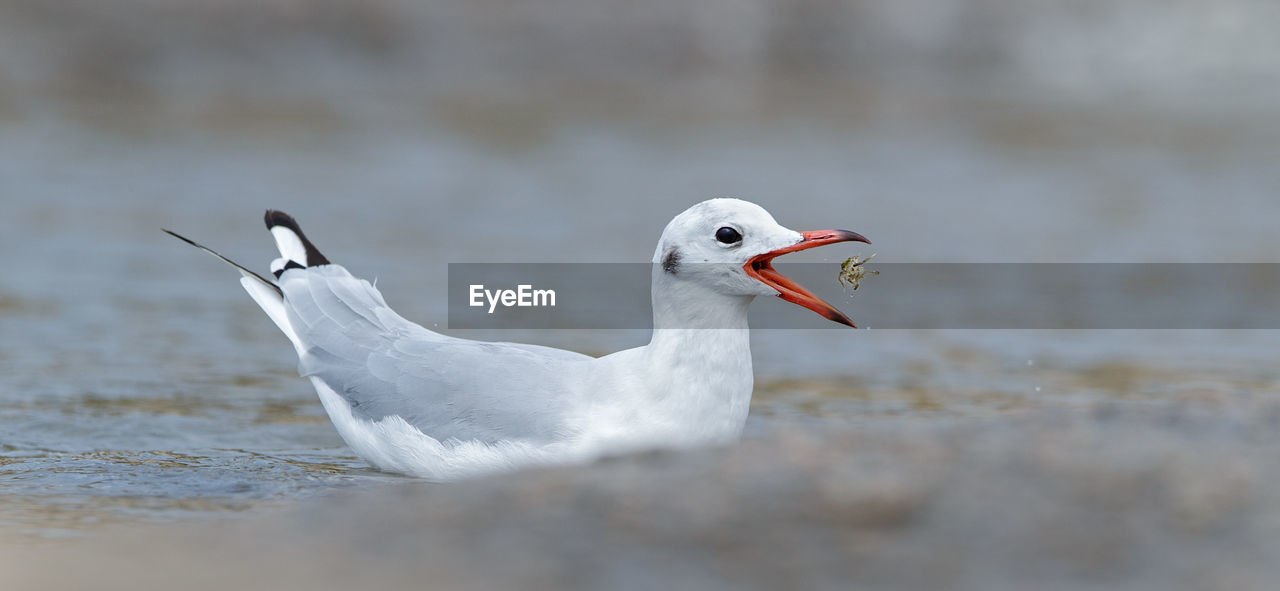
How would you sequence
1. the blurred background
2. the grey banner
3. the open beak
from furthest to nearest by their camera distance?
1. the grey banner
2. the open beak
3. the blurred background

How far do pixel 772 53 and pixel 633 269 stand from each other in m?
7.91

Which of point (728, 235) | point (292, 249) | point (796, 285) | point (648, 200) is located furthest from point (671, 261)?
point (648, 200)

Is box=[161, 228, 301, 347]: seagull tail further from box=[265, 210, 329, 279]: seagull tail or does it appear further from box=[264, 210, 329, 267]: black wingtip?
box=[264, 210, 329, 267]: black wingtip

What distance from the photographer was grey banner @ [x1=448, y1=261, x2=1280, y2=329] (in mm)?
9125

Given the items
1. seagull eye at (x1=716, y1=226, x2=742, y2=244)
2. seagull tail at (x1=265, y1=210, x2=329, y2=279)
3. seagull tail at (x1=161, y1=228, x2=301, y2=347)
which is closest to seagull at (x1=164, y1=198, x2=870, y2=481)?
seagull eye at (x1=716, y1=226, x2=742, y2=244)

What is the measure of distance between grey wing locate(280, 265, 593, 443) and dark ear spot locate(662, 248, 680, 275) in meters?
0.43

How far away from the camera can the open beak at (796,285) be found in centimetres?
498

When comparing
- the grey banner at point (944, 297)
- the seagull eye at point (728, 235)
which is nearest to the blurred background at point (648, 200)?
the grey banner at point (944, 297)

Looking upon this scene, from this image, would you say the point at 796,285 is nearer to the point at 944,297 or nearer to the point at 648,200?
the point at 944,297

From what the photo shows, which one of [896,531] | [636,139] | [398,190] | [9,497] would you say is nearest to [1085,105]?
[636,139]

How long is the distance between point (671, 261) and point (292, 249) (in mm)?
2049

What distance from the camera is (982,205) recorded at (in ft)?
40.7
